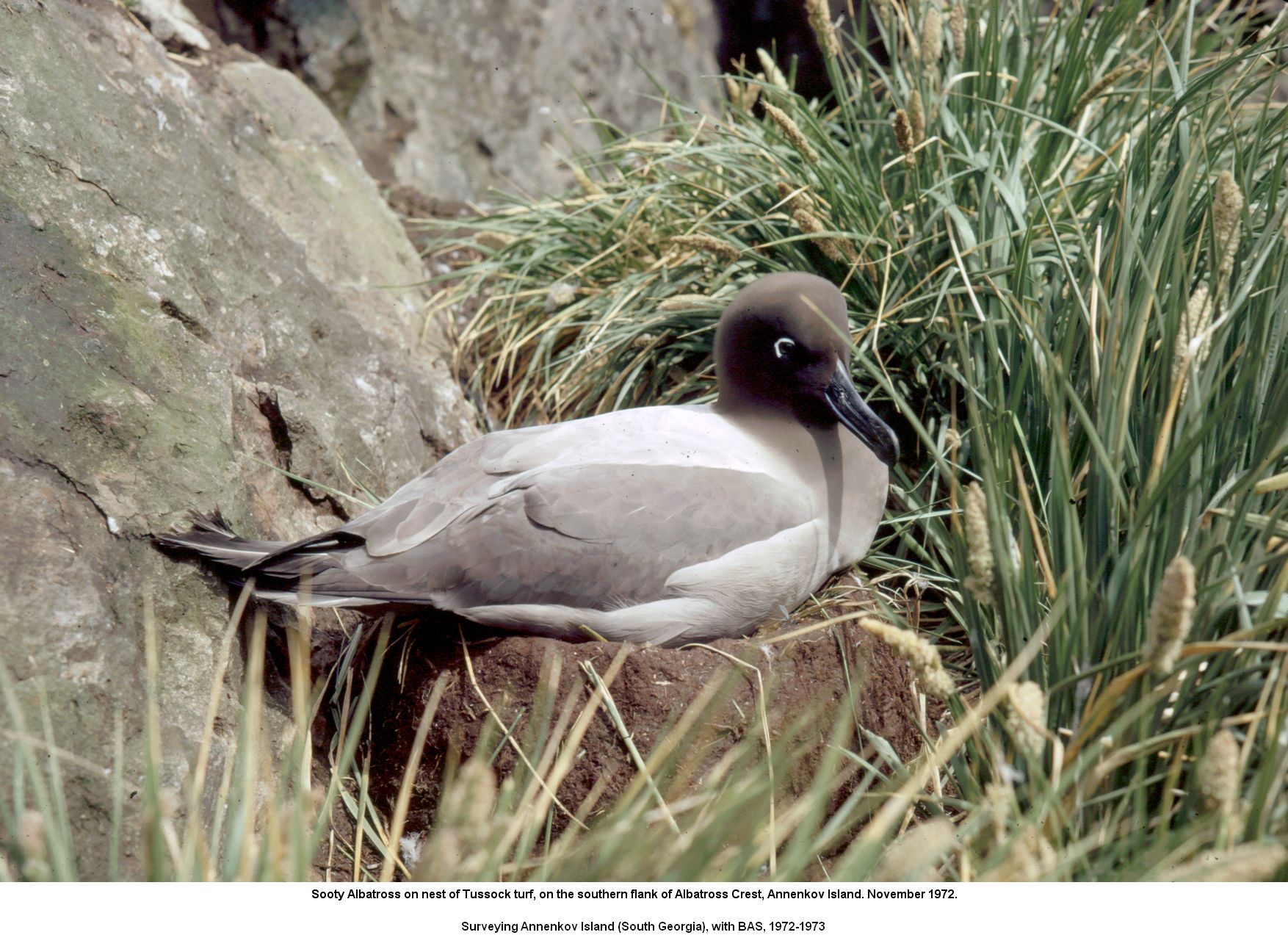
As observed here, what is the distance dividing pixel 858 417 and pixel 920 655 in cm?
153

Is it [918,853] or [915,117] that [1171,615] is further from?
[915,117]

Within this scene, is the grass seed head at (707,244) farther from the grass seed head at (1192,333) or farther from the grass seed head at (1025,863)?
the grass seed head at (1025,863)

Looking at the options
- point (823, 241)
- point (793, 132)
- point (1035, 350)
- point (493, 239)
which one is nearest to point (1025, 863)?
point (1035, 350)

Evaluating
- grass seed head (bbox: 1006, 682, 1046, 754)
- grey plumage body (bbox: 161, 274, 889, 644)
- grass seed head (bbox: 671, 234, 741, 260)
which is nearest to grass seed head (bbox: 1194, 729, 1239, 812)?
grass seed head (bbox: 1006, 682, 1046, 754)

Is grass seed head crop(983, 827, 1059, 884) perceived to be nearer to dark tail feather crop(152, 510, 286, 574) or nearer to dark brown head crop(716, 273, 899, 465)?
dark brown head crop(716, 273, 899, 465)

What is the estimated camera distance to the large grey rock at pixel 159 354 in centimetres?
267

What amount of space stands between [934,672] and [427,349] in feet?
11.1

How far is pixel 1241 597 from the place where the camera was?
2.19 metres

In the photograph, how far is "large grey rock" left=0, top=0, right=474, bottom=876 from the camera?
2.67 m

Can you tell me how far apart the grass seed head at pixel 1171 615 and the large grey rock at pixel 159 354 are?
2116mm

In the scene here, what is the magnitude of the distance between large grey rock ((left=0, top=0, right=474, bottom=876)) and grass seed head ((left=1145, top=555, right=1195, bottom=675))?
6.94 feet

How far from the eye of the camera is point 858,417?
11.3ft

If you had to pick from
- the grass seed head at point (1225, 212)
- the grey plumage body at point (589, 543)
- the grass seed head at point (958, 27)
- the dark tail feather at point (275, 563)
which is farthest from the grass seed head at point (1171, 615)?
the grass seed head at point (958, 27)
